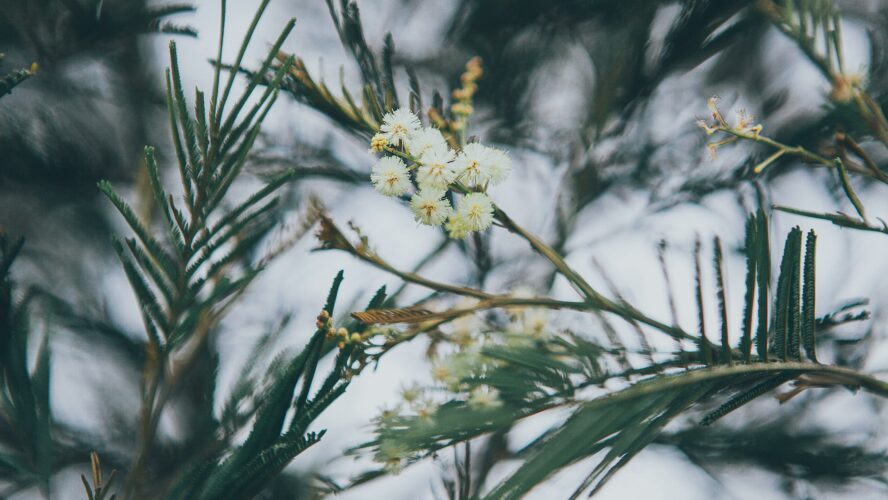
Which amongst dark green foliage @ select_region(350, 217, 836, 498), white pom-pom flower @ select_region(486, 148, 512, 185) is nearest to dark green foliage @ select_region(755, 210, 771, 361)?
dark green foliage @ select_region(350, 217, 836, 498)

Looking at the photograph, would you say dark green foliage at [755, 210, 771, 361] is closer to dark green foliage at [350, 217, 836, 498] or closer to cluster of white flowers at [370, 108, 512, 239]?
dark green foliage at [350, 217, 836, 498]

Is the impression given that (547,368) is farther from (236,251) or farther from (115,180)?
(115,180)

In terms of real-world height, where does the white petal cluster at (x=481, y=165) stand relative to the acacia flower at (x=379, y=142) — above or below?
below

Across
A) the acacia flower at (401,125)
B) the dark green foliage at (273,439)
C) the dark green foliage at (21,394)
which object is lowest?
the dark green foliage at (273,439)

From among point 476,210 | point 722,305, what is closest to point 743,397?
point 722,305

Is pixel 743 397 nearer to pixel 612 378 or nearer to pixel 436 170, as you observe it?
pixel 612 378

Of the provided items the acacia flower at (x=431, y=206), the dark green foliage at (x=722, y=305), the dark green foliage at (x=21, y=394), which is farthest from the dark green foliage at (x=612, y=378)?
the dark green foliage at (x=21, y=394)

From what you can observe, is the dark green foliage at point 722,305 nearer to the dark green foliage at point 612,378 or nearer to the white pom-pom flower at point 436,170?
Answer: the dark green foliage at point 612,378

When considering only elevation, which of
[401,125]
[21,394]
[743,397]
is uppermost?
[401,125]

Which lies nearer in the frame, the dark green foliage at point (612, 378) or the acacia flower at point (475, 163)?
the dark green foliage at point (612, 378)
